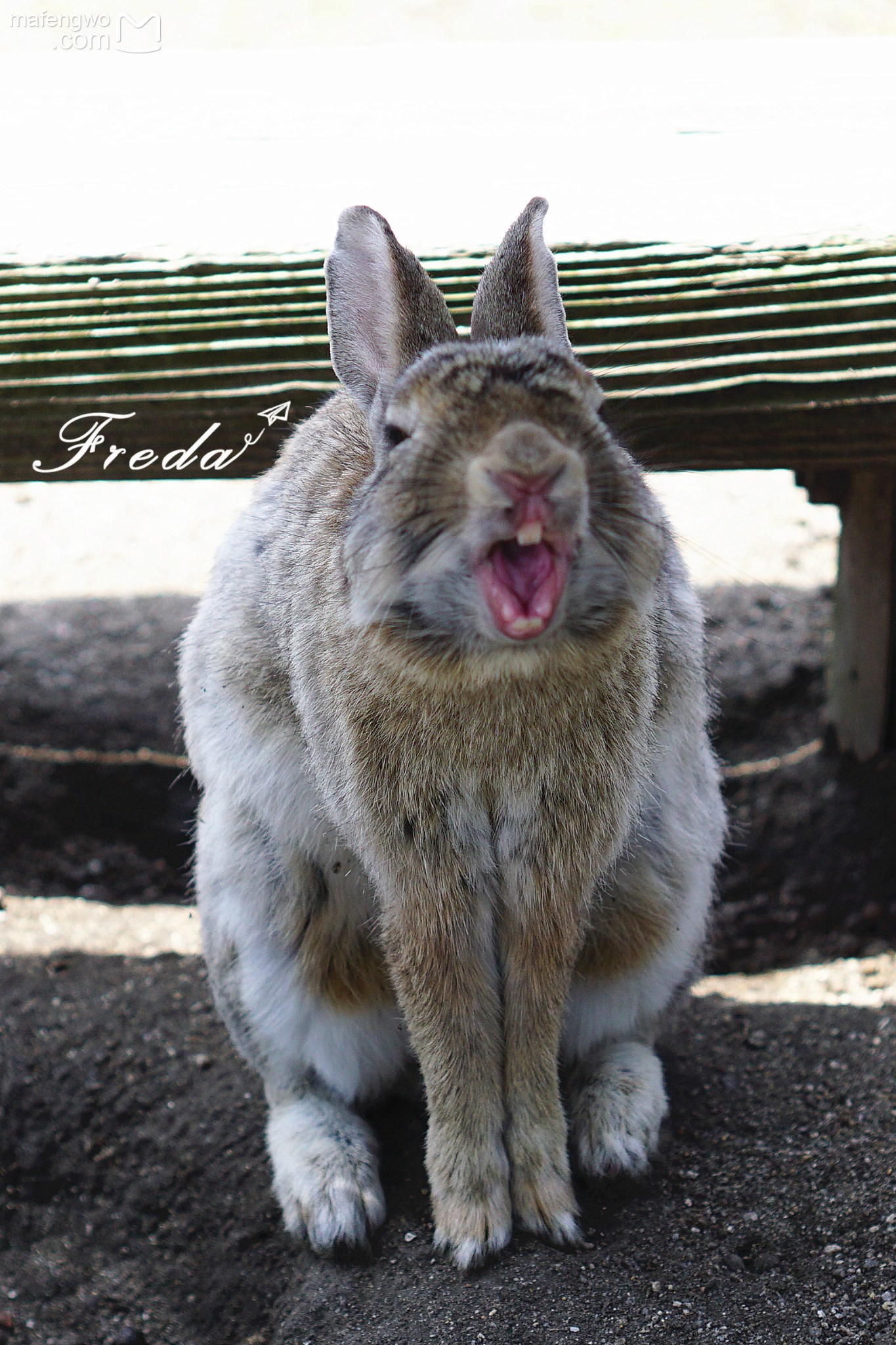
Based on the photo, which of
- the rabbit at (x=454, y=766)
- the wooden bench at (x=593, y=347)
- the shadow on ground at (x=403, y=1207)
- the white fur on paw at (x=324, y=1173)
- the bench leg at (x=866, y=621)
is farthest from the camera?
the bench leg at (x=866, y=621)

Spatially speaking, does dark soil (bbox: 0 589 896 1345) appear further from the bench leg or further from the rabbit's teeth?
the rabbit's teeth

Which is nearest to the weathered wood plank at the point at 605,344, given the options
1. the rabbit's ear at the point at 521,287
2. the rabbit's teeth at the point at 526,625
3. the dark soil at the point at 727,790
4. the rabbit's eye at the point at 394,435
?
the rabbit's ear at the point at 521,287

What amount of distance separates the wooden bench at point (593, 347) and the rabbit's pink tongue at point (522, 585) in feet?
3.98

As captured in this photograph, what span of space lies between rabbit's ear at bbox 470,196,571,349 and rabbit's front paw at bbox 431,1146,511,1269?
1473 mm

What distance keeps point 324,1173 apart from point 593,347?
1.84m

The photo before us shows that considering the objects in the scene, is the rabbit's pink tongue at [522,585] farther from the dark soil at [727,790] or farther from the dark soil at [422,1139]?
the dark soil at [727,790]

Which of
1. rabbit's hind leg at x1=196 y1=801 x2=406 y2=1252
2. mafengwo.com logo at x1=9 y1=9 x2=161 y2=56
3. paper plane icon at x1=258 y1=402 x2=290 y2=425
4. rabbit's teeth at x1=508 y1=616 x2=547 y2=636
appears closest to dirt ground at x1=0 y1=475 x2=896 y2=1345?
rabbit's hind leg at x1=196 y1=801 x2=406 y2=1252

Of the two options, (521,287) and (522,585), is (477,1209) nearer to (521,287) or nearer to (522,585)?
(522,585)

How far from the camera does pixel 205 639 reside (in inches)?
116

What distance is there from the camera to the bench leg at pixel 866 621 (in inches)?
165

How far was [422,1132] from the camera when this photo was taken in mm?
2963

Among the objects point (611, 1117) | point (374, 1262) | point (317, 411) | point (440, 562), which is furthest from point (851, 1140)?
point (317, 411)

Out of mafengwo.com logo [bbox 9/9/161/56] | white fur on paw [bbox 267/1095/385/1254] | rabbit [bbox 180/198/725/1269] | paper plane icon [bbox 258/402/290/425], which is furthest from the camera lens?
mafengwo.com logo [bbox 9/9/161/56]

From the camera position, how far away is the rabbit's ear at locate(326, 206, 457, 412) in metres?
2.18
